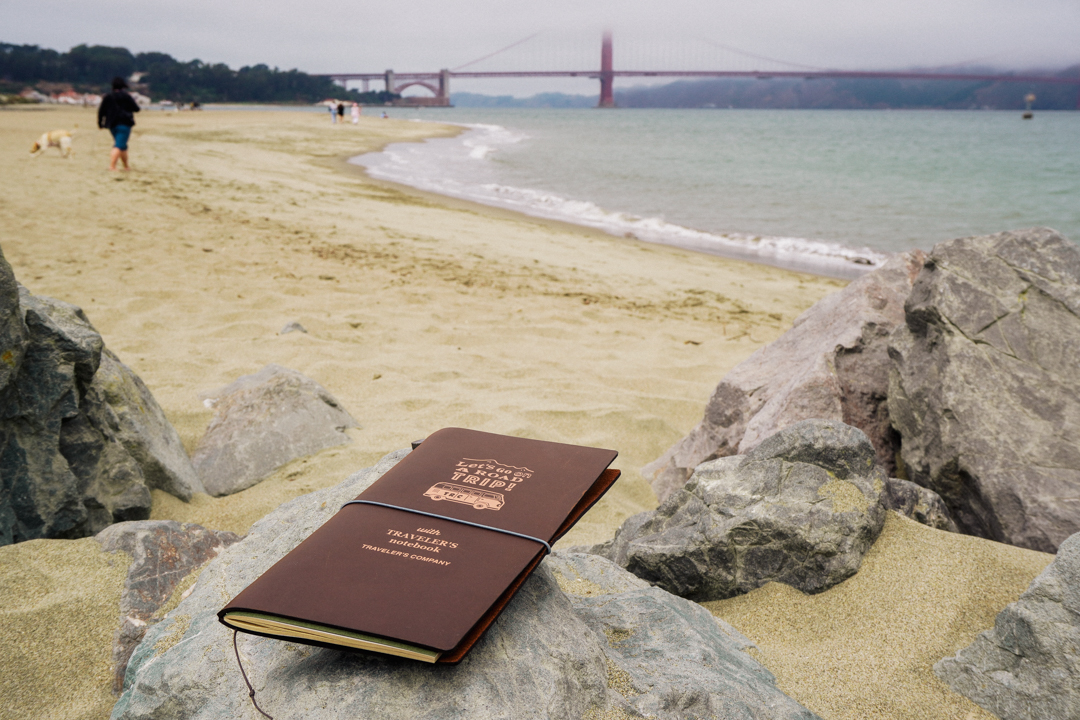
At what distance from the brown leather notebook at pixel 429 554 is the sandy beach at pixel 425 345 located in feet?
1.90

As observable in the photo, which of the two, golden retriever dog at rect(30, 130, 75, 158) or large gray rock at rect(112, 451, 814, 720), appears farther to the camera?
golden retriever dog at rect(30, 130, 75, 158)

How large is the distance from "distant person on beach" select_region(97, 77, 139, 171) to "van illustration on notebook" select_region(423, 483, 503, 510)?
11463 mm

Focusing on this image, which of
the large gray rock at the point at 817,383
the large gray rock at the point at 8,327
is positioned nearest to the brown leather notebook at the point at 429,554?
the large gray rock at the point at 8,327

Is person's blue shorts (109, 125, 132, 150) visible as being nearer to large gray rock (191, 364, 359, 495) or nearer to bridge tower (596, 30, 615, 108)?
large gray rock (191, 364, 359, 495)

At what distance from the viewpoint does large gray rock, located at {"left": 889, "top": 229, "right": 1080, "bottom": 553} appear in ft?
5.91

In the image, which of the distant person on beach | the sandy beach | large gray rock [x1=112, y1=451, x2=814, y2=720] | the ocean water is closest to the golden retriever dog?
the sandy beach

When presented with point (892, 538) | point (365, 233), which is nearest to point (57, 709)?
point (892, 538)

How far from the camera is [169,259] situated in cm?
560

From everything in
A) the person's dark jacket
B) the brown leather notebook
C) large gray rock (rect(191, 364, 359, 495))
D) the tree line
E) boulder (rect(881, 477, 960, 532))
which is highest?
the tree line

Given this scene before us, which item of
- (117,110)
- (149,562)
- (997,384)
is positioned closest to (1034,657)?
(997,384)

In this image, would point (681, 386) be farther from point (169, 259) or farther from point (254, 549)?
point (169, 259)

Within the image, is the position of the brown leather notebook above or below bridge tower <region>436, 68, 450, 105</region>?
below

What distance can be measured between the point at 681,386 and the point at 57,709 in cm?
307

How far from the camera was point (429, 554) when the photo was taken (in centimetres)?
92
